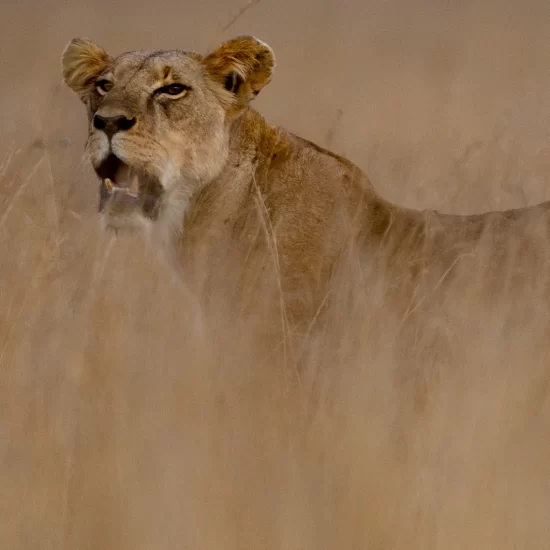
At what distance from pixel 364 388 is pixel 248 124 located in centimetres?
159

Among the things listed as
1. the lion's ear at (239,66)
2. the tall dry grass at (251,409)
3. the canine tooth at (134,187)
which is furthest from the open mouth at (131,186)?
the lion's ear at (239,66)

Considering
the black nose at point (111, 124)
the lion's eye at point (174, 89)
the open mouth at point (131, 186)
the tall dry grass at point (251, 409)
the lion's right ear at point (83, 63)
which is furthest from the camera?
the lion's right ear at point (83, 63)

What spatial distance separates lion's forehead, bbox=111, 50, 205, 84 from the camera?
4.60 metres

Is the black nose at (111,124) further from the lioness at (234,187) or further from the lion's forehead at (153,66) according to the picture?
the lion's forehead at (153,66)

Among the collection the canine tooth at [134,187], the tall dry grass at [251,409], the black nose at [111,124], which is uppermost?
the black nose at [111,124]

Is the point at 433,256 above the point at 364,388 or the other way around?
above

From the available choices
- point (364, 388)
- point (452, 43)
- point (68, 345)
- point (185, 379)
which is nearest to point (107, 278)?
A: point (68, 345)

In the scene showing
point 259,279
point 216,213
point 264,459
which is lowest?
point 264,459

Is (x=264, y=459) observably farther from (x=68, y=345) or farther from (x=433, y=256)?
(x=433, y=256)

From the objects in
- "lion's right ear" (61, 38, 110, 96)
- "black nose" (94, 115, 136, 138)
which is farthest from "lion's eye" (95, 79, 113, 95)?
"black nose" (94, 115, 136, 138)

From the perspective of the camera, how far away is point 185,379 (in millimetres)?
3527

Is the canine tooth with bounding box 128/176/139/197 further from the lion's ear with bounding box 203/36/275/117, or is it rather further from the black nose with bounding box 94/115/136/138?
the lion's ear with bounding box 203/36/275/117

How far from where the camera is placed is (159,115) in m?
4.53

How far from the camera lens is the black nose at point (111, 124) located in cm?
436
